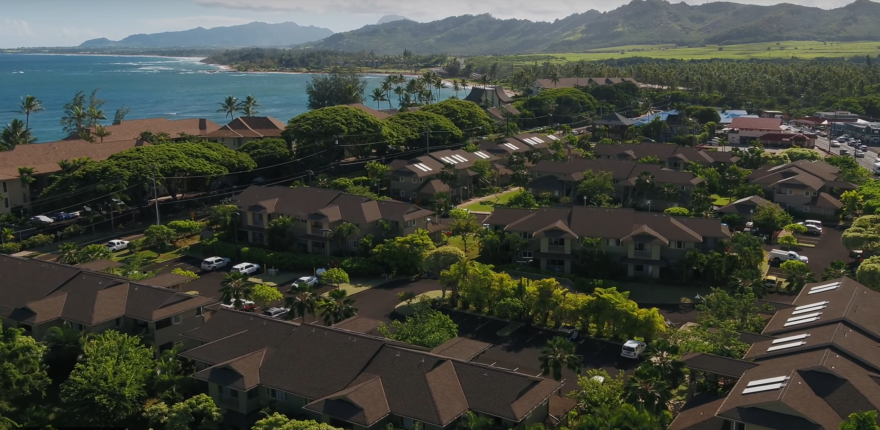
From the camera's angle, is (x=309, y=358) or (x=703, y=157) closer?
(x=309, y=358)

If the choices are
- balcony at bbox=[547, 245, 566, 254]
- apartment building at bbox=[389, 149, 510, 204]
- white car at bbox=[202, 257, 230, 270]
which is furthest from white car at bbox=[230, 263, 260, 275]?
apartment building at bbox=[389, 149, 510, 204]

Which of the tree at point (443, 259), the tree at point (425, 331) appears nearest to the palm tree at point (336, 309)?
the tree at point (425, 331)

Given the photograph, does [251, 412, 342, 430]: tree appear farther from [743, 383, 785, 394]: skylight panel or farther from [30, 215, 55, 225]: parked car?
[30, 215, 55, 225]: parked car

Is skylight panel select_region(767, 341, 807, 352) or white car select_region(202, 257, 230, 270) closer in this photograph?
skylight panel select_region(767, 341, 807, 352)

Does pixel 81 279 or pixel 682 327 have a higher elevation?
pixel 81 279

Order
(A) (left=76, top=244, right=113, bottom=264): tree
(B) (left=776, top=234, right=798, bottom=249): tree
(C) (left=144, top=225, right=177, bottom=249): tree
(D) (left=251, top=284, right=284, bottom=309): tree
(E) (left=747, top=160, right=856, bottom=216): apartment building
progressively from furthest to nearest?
(E) (left=747, top=160, right=856, bottom=216): apartment building < (C) (left=144, top=225, right=177, bottom=249): tree < (B) (left=776, top=234, right=798, bottom=249): tree < (A) (left=76, top=244, right=113, bottom=264): tree < (D) (left=251, top=284, right=284, bottom=309): tree

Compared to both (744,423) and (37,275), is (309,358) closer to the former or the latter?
(744,423)

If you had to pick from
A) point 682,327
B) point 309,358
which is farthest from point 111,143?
point 682,327
